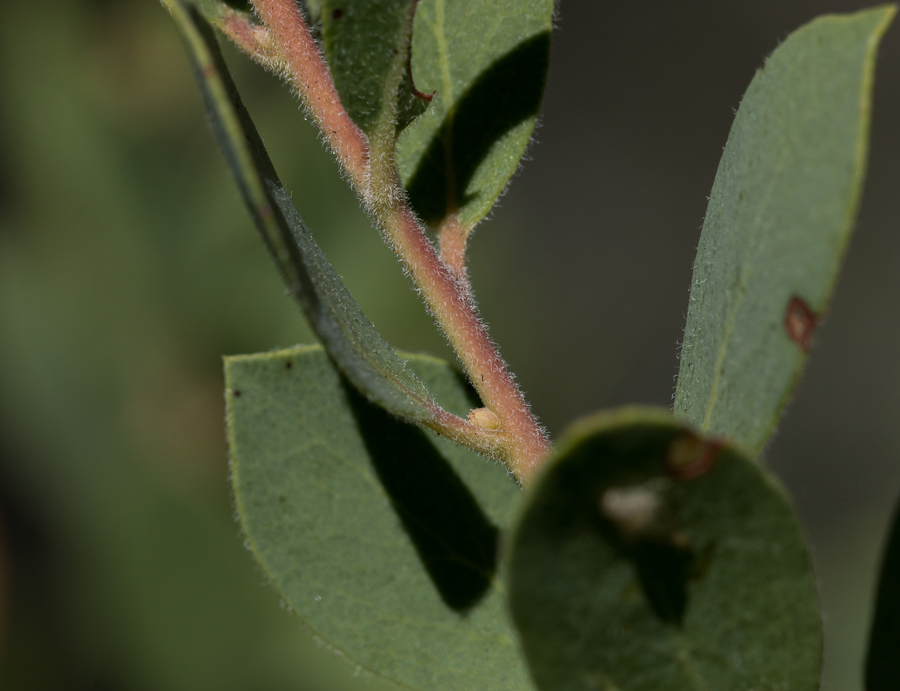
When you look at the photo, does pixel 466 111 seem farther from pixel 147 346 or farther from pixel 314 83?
pixel 147 346

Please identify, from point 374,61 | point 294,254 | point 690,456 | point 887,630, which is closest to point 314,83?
point 374,61

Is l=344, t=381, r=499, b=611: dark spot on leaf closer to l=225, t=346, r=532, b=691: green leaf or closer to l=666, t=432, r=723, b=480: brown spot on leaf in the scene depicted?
l=225, t=346, r=532, b=691: green leaf

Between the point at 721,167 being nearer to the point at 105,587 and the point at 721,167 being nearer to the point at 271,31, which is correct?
the point at 271,31

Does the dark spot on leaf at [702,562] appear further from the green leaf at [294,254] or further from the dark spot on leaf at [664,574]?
the green leaf at [294,254]

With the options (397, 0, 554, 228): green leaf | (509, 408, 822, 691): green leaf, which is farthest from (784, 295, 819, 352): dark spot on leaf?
(397, 0, 554, 228): green leaf

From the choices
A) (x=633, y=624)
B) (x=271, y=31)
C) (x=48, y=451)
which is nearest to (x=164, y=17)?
(x=48, y=451)
